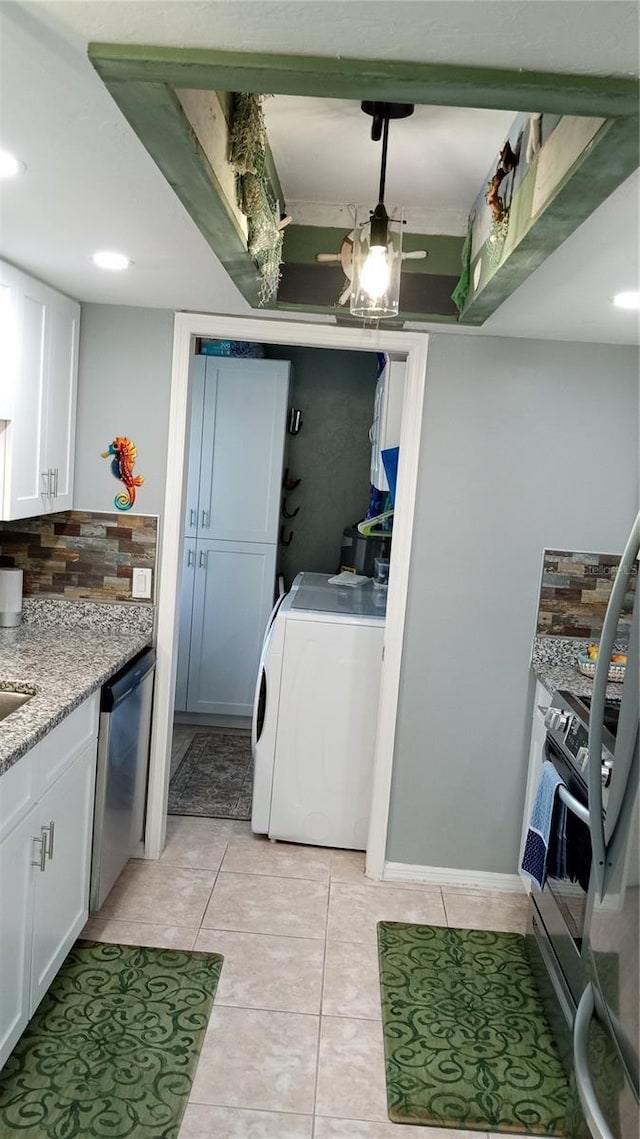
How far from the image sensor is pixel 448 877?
3469mm

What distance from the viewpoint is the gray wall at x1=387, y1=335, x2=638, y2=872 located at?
3260mm

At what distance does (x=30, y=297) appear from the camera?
9.05ft

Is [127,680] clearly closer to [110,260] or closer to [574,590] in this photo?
[110,260]

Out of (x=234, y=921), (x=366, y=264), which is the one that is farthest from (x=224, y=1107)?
Answer: (x=366, y=264)

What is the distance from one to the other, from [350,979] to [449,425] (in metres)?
1.96

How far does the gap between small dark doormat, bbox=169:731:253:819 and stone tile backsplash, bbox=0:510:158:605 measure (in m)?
1.14

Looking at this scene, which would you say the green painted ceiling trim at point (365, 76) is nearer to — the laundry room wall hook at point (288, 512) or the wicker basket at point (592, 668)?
the wicker basket at point (592, 668)

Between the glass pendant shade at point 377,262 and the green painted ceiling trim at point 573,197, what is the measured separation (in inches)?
10.4

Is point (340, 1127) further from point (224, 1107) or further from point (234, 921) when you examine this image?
point (234, 921)

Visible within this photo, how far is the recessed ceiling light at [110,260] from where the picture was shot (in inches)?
93.9

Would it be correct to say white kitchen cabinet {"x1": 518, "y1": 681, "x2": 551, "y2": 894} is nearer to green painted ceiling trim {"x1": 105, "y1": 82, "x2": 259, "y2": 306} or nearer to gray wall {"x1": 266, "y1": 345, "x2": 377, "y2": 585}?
green painted ceiling trim {"x1": 105, "y1": 82, "x2": 259, "y2": 306}

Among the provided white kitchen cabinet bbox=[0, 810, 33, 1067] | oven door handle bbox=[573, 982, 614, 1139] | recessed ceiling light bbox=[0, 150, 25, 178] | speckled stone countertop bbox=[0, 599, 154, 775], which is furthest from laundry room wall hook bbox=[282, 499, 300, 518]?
oven door handle bbox=[573, 982, 614, 1139]

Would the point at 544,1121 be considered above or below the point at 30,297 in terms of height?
below

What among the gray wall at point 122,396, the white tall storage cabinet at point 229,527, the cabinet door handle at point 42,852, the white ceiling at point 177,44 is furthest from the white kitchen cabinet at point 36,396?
the white tall storage cabinet at point 229,527
